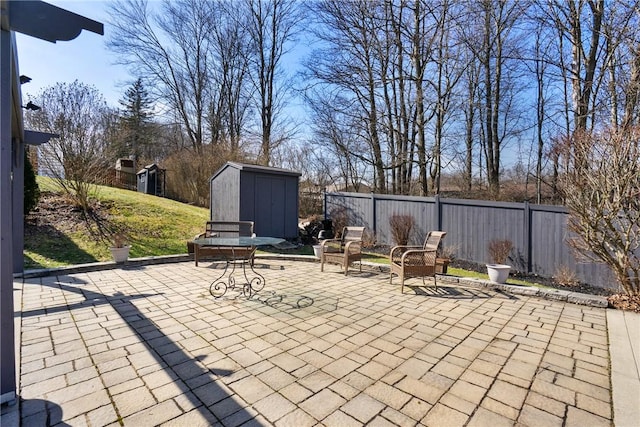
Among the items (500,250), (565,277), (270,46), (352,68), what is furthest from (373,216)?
(270,46)

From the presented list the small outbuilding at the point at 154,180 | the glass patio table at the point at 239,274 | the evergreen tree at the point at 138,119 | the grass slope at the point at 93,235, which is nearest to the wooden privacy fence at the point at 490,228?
the glass patio table at the point at 239,274

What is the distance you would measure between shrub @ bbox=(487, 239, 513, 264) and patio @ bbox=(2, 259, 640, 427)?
6.56ft

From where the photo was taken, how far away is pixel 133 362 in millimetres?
2600

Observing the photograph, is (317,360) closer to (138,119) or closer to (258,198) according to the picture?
(258,198)

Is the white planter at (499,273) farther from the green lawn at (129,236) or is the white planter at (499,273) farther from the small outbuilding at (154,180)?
the small outbuilding at (154,180)

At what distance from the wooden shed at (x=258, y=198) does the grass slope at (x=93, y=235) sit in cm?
132

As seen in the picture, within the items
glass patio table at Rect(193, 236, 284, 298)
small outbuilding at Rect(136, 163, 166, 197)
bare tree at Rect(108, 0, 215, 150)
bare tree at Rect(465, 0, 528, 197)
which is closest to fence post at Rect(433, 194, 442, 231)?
glass patio table at Rect(193, 236, 284, 298)

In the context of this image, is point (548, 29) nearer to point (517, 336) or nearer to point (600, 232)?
point (600, 232)

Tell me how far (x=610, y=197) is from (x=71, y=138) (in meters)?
11.3

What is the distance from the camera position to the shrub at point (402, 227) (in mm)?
8484

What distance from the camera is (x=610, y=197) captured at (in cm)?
441

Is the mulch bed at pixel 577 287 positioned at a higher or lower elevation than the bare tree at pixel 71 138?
lower

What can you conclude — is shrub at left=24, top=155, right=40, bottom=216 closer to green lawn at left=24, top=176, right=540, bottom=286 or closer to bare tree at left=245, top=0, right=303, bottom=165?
green lawn at left=24, top=176, right=540, bottom=286

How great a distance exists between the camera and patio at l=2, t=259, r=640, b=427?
2.02 m
